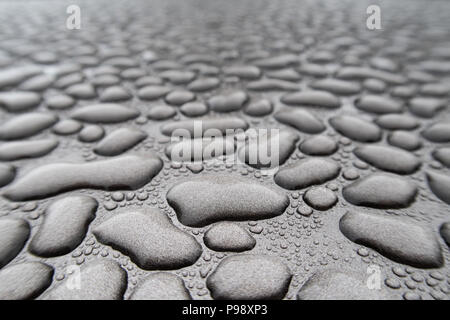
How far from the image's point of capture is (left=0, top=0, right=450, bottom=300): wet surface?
452 mm

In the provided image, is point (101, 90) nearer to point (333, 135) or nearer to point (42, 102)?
point (42, 102)

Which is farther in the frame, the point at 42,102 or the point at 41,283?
the point at 42,102

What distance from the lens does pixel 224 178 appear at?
0.61m

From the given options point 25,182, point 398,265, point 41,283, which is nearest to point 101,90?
point 25,182

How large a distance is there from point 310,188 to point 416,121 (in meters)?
0.51

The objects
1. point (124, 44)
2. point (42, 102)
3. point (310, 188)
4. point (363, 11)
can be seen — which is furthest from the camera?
point (363, 11)

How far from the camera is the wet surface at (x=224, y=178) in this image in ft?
1.48

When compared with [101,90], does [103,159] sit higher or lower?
lower

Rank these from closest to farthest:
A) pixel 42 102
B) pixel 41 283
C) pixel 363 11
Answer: pixel 41 283
pixel 42 102
pixel 363 11

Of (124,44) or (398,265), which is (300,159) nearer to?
(398,265)

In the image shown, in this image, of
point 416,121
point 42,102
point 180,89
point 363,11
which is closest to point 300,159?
point 416,121

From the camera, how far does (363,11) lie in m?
2.41

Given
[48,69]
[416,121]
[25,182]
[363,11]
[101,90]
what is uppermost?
[363,11]

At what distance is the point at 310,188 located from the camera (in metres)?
0.61
